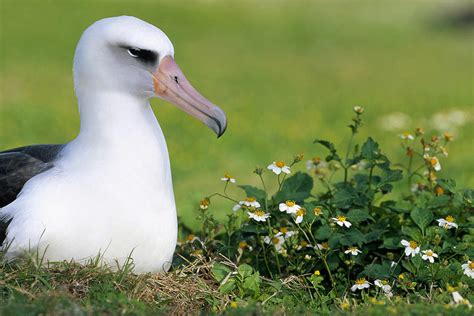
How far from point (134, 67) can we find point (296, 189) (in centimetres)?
117

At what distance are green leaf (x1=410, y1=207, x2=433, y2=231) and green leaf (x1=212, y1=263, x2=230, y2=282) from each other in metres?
0.98

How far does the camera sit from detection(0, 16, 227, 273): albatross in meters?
3.97

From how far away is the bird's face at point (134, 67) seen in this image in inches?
161

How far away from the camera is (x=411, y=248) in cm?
418

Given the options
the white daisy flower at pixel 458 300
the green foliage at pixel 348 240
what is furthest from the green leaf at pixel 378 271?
the white daisy flower at pixel 458 300

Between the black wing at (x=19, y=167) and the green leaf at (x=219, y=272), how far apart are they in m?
0.93

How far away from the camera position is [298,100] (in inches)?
537

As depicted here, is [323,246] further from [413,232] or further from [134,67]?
[134,67]

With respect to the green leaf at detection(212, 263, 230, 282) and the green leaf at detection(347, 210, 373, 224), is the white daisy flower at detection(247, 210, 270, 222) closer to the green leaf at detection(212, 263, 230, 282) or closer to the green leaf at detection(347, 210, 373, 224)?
the green leaf at detection(212, 263, 230, 282)

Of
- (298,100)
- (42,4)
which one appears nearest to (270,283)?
(298,100)

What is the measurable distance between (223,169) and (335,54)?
33.4 ft

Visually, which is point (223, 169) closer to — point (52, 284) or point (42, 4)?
point (52, 284)

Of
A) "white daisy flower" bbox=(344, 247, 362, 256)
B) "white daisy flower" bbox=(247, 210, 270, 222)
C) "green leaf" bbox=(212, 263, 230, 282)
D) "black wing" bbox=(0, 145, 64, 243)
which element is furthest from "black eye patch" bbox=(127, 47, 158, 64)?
"white daisy flower" bbox=(344, 247, 362, 256)

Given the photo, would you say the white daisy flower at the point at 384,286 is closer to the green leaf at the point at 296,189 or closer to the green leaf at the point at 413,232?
the green leaf at the point at 413,232
